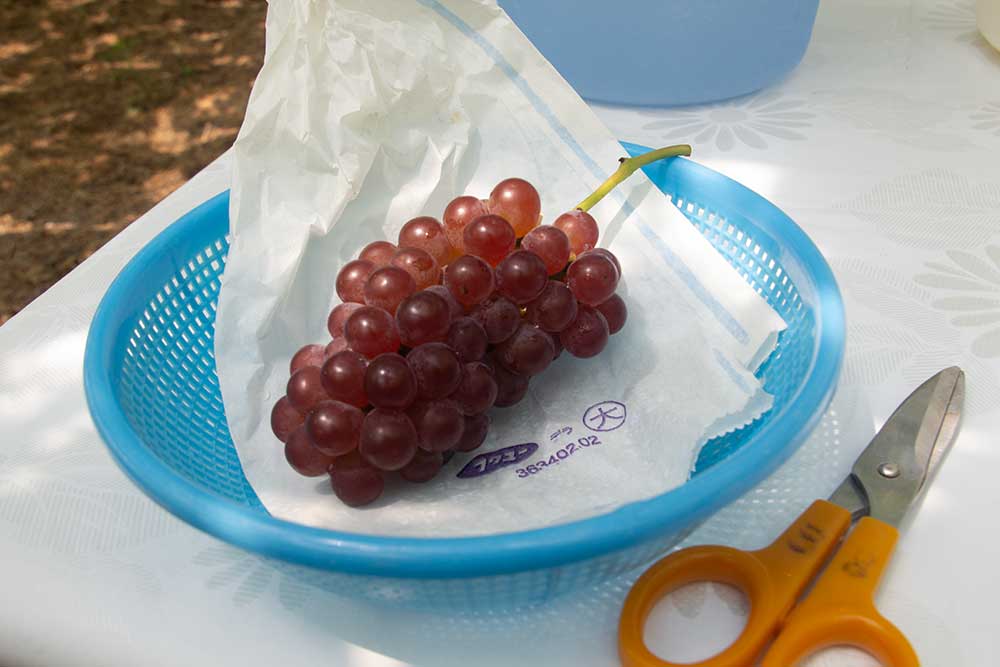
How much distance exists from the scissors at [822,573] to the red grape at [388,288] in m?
0.21

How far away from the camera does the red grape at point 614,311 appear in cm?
58

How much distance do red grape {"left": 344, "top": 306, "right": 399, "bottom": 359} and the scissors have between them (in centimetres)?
19

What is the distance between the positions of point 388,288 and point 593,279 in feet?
0.40

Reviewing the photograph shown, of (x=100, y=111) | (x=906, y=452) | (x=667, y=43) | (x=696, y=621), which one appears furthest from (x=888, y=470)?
(x=100, y=111)

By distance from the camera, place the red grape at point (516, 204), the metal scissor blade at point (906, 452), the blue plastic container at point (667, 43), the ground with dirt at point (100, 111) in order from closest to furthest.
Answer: the metal scissor blade at point (906, 452), the red grape at point (516, 204), the blue plastic container at point (667, 43), the ground with dirt at point (100, 111)

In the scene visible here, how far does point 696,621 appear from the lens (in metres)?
0.44

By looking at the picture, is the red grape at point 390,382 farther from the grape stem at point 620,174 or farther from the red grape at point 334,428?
the grape stem at point 620,174

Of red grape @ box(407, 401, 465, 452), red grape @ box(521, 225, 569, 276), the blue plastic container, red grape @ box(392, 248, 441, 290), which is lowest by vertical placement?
red grape @ box(407, 401, 465, 452)

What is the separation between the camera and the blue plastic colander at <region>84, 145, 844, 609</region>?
362 mm

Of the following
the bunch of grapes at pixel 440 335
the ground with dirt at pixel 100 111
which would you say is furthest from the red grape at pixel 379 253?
the ground with dirt at pixel 100 111

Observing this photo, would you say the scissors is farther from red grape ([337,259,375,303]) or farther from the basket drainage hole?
red grape ([337,259,375,303])

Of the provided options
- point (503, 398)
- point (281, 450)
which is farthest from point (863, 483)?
point (281, 450)

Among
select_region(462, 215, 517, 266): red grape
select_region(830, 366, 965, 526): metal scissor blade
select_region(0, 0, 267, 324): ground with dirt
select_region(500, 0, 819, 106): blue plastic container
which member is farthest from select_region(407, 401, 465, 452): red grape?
select_region(0, 0, 267, 324): ground with dirt

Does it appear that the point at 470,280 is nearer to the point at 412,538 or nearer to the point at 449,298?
the point at 449,298
